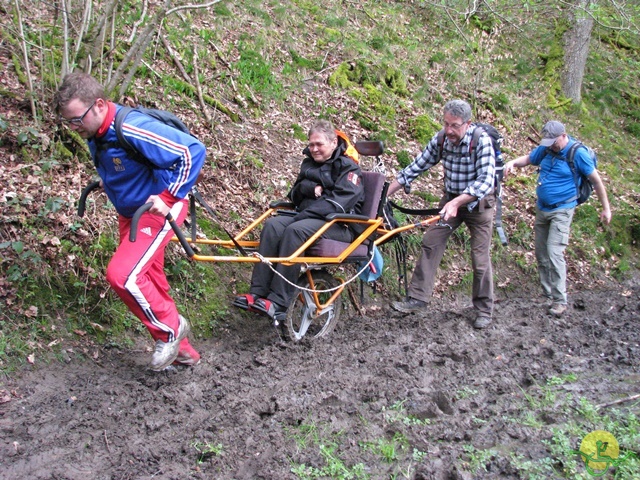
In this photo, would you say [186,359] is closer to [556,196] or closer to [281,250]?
[281,250]

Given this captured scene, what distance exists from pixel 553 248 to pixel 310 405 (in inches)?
172

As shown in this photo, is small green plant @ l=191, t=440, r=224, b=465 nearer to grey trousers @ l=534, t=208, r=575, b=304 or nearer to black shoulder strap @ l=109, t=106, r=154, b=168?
black shoulder strap @ l=109, t=106, r=154, b=168

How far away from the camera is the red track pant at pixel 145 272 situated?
421 centimetres

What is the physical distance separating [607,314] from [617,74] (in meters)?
10.8

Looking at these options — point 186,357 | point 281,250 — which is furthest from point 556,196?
point 186,357

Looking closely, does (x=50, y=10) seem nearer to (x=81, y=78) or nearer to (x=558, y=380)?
(x=81, y=78)

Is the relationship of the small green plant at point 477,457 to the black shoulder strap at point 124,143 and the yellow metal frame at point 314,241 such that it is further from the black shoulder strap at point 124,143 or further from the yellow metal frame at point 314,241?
the black shoulder strap at point 124,143

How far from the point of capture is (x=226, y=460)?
3613 millimetres

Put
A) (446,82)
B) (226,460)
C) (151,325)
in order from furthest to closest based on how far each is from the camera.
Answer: (446,82)
(151,325)
(226,460)

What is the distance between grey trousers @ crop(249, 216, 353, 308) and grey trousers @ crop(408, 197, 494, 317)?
1634 millimetres

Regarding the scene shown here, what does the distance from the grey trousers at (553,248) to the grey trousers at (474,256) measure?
1108 millimetres

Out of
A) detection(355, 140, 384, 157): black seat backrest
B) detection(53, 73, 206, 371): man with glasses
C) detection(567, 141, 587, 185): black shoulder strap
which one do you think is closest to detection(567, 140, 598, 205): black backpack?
detection(567, 141, 587, 185): black shoulder strap

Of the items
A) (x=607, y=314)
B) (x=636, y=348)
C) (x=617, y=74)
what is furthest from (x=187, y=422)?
(x=617, y=74)

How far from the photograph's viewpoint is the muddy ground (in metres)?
3.57
